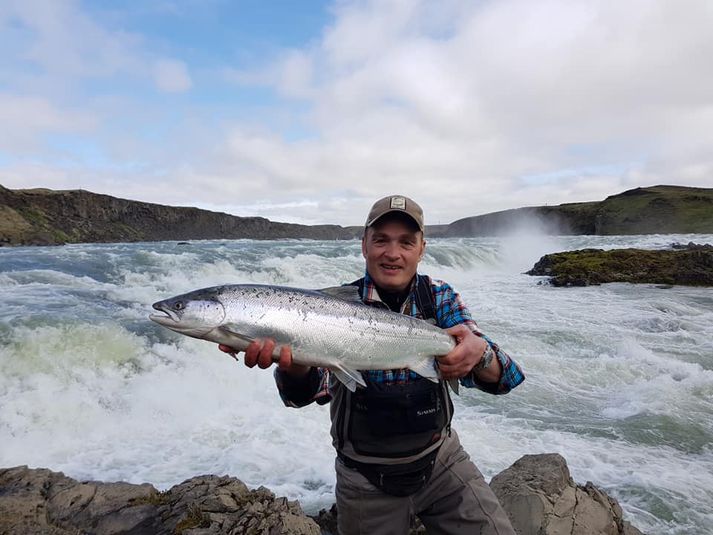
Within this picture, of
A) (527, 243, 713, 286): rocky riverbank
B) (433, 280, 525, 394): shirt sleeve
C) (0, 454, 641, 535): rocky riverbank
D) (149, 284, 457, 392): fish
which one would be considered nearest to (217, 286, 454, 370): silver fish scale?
Result: (149, 284, 457, 392): fish

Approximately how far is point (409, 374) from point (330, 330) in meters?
0.58

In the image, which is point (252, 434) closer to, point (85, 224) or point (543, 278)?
point (543, 278)

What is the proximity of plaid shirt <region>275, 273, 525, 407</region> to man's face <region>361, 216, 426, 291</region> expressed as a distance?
14 centimetres

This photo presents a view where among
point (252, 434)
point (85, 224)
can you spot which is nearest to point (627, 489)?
point (252, 434)

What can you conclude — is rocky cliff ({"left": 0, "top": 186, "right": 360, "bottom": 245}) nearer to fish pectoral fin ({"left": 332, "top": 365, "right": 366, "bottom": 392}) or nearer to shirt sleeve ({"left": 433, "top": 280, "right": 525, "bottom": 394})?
fish pectoral fin ({"left": 332, "top": 365, "right": 366, "bottom": 392})

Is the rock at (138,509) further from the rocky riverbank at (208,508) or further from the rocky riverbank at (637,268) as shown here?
the rocky riverbank at (637,268)

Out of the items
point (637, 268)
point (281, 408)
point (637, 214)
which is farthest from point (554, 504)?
point (637, 214)

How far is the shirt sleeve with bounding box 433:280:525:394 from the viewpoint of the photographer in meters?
2.72

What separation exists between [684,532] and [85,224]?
325 feet

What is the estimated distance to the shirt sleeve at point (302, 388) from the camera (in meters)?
2.80

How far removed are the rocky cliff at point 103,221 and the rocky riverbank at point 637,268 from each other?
5500cm

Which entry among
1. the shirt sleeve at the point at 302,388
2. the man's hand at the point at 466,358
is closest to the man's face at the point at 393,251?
the man's hand at the point at 466,358

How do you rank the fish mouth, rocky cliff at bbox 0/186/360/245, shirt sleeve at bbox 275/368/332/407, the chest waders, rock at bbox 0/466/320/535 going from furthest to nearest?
rocky cliff at bbox 0/186/360/245 → rock at bbox 0/466/320/535 → shirt sleeve at bbox 275/368/332/407 → the fish mouth → the chest waders

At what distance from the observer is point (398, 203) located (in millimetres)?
2908
